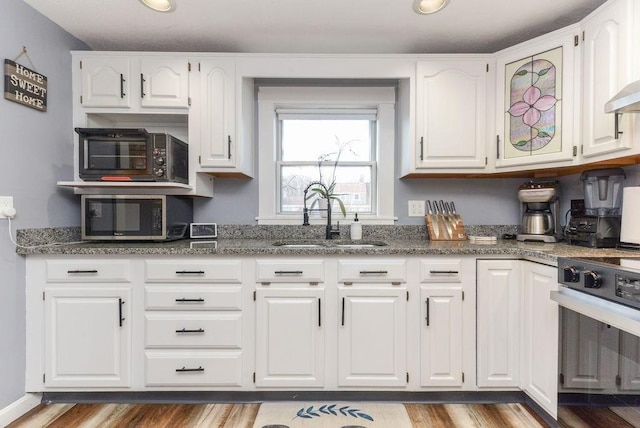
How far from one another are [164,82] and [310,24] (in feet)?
3.38

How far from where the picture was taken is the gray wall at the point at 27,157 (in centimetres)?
184

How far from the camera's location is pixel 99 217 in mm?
2197

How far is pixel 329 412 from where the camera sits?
193 centimetres

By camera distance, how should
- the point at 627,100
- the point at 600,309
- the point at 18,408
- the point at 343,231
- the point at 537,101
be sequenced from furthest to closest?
the point at 343,231 → the point at 537,101 → the point at 18,408 → the point at 627,100 → the point at 600,309

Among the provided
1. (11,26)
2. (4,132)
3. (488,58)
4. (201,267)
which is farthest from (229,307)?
(488,58)

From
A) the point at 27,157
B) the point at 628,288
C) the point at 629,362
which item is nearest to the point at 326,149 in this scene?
the point at 27,157

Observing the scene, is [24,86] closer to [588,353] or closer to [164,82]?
[164,82]

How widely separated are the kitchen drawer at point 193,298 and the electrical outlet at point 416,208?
1.42m

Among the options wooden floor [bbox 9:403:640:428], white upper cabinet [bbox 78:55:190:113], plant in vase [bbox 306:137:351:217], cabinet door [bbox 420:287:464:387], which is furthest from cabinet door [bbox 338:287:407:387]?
white upper cabinet [bbox 78:55:190:113]

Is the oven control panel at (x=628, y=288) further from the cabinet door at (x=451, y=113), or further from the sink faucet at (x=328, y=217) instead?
the sink faucet at (x=328, y=217)

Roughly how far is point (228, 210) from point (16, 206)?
4.04ft

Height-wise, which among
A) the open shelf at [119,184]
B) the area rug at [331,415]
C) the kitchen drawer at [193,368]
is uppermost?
the open shelf at [119,184]

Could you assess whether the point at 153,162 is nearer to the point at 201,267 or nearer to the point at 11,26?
the point at 201,267

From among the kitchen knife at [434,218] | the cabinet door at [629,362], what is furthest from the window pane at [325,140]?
the cabinet door at [629,362]
